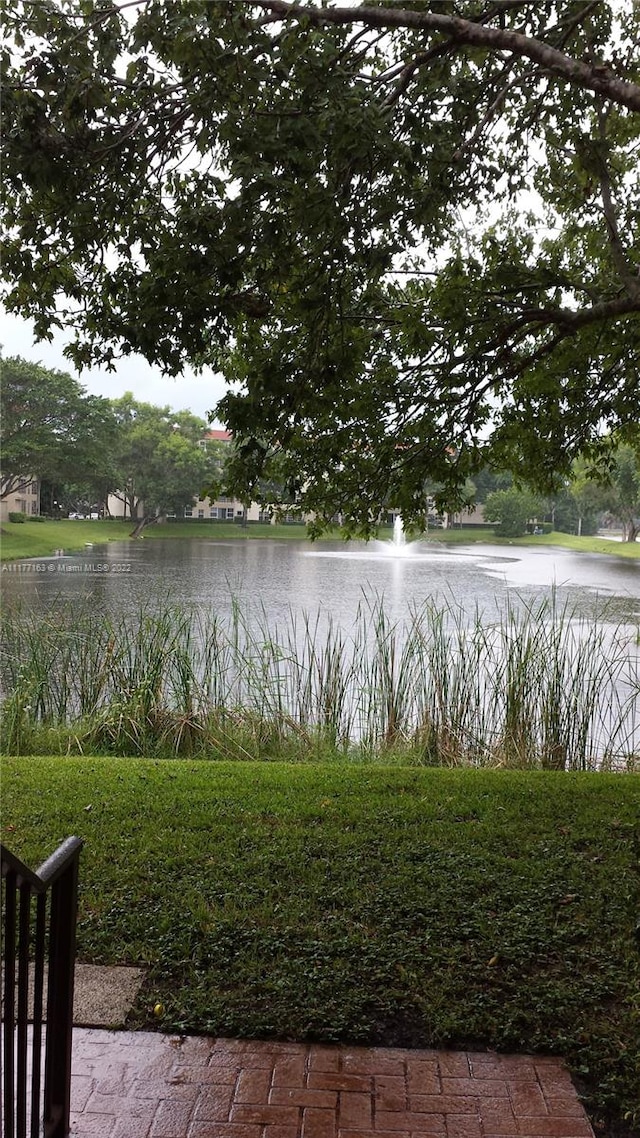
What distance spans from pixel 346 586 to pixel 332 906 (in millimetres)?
18593

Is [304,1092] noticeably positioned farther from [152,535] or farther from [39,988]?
[152,535]

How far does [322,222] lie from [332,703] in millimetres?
4452

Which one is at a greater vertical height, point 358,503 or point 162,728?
point 358,503

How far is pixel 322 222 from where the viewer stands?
10.1 feet

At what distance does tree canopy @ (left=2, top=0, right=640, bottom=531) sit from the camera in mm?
2996

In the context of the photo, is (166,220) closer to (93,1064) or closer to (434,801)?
(93,1064)

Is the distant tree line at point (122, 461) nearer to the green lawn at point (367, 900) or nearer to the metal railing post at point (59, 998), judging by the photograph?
the green lawn at point (367, 900)

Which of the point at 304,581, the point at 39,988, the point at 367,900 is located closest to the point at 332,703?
the point at 367,900

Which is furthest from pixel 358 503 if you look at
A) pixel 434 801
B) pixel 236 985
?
pixel 236 985

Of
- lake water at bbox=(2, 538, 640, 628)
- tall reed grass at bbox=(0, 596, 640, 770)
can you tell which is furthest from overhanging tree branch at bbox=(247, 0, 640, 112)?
lake water at bbox=(2, 538, 640, 628)

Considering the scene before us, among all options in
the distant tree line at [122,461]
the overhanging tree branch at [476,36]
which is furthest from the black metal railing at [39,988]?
the distant tree line at [122,461]

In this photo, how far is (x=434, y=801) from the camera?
501cm

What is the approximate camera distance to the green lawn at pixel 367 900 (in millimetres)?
2828

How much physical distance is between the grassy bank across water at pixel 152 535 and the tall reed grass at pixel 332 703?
1261 cm
